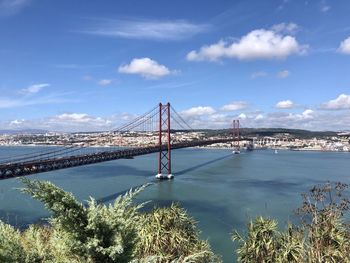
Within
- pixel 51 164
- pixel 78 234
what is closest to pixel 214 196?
pixel 51 164

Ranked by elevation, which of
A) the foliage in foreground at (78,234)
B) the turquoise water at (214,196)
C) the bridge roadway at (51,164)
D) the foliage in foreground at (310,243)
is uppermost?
the foliage in foreground at (78,234)

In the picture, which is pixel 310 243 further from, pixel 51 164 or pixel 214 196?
pixel 214 196

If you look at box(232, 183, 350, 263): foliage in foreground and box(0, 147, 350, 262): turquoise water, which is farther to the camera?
box(0, 147, 350, 262): turquoise water

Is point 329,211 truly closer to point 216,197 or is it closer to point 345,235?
point 345,235

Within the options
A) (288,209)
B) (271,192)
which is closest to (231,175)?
(271,192)

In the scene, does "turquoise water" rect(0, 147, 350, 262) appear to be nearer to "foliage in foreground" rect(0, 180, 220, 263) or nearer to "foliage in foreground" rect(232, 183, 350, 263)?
"foliage in foreground" rect(232, 183, 350, 263)

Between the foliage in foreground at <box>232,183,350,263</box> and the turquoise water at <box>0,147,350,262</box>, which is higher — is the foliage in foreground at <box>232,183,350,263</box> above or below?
above

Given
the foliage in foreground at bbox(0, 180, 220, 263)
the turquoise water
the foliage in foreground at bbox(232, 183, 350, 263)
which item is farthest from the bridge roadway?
the foliage in foreground at bbox(0, 180, 220, 263)

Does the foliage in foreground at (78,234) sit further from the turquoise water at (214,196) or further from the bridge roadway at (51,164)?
the bridge roadway at (51,164)

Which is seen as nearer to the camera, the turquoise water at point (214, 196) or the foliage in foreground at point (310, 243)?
the foliage in foreground at point (310, 243)

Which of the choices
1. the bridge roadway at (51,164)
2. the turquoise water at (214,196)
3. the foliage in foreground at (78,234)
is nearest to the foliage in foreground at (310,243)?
the foliage in foreground at (78,234)

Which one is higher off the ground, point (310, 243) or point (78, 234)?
point (78, 234)
